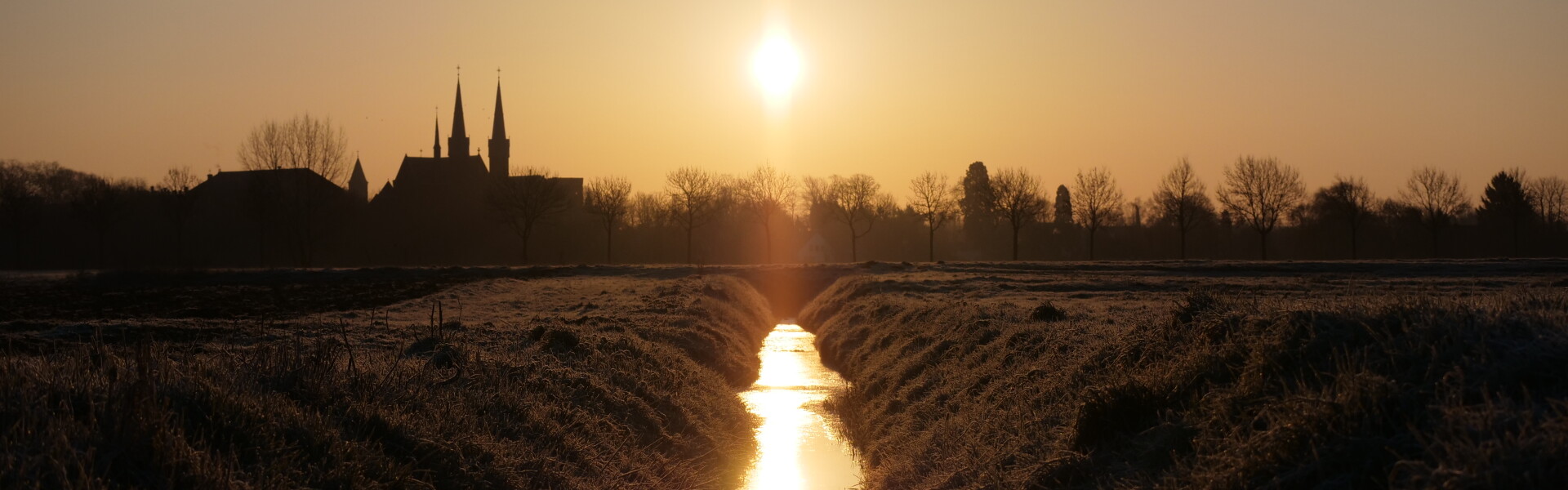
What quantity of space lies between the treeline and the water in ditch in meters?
59.2

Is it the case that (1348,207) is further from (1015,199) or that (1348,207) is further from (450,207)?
(450,207)

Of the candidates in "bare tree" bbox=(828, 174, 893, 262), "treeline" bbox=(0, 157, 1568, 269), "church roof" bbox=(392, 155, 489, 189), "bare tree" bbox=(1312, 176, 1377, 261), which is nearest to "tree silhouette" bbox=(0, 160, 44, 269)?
"treeline" bbox=(0, 157, 1568, 269)

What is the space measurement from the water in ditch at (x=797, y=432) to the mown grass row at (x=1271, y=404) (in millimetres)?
1320

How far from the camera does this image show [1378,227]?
308 feet

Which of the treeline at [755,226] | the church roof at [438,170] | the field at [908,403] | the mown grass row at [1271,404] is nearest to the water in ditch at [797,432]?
the field at [908,403]

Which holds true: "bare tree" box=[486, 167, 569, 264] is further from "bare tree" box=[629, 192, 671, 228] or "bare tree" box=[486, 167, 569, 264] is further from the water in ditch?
the water in ditch

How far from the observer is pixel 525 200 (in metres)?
88.8

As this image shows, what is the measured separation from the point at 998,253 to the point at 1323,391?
334 feet

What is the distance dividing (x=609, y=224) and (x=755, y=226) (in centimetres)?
2445

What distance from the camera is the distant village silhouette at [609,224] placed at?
282ft

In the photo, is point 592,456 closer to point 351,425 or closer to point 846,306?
point 351,425

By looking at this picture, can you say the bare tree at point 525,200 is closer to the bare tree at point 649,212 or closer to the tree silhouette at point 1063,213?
the bare tree at point 649,212

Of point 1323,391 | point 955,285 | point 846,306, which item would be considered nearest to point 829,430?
point 1323,391

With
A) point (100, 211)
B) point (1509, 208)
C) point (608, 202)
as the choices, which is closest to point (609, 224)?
point (608, 202)
